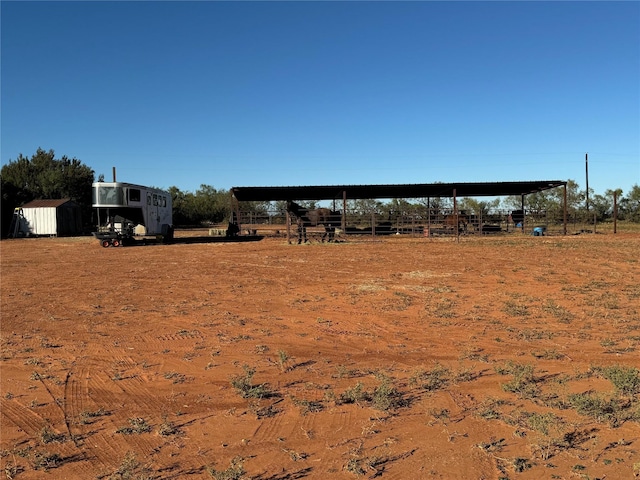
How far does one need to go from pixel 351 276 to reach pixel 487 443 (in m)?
7.80

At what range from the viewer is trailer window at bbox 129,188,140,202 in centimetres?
2089

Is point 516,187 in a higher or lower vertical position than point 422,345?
higher

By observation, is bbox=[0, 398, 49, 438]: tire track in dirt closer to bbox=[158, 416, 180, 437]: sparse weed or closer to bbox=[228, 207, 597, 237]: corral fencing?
bbox=[158, 416, 180, 437]: sparse weed

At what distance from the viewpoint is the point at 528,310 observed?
23.1 ft

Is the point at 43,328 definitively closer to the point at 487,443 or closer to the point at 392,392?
the point at 392,392

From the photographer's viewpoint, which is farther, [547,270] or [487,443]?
[547,270]

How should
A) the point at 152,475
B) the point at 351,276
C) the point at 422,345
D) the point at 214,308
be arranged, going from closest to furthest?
1. the point at 152,475
2. the point at 422,345
3. the point at 214,308
4. the point at 351,276

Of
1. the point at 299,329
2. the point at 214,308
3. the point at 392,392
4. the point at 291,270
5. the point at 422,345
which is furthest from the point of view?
the point at 291,270

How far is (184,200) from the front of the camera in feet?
191

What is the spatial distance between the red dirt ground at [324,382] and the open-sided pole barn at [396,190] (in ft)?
47.6

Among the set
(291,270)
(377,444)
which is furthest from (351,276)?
(377,444)

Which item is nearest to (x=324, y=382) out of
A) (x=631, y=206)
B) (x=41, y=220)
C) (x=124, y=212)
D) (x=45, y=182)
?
(x=124, y=212)

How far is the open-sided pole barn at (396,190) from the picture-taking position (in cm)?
2338

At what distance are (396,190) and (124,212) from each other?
14.5 meters
